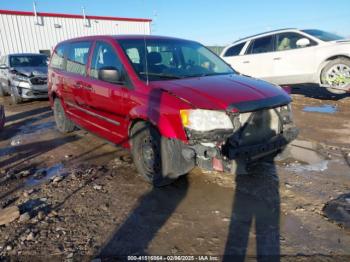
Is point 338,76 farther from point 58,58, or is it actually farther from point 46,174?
point 46,174

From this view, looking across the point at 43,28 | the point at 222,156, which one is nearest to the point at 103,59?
the point at 222,156

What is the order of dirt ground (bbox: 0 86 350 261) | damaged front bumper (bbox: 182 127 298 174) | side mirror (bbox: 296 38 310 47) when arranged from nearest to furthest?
dirt ground (bbox: 0 86 350 261)
damaged front bumper (bbox: 182 127 298 174)
side mirror (bbox: 296 38 310 47)

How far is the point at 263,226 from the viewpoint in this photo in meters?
3.23

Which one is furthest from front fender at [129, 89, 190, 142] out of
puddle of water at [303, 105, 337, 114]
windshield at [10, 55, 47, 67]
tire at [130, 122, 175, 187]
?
windshield at [10, 55, 47, 67]

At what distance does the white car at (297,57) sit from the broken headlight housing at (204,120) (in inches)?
238

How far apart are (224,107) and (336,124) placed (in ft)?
14.3

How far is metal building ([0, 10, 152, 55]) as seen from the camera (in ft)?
66.6

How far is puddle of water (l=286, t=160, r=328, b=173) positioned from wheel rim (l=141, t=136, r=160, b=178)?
1.90 m

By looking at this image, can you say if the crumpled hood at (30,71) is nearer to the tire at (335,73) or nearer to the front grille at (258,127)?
the tire at (335,73)

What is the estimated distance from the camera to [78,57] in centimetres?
575

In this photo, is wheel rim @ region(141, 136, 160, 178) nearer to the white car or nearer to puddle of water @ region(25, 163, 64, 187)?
puddle of water @ region(25, 163, 64, 187)

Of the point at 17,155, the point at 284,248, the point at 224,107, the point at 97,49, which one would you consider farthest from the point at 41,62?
the point at 284,248

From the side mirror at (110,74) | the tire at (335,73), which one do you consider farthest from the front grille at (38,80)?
the tire at (335,73)

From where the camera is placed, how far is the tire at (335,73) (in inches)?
328
